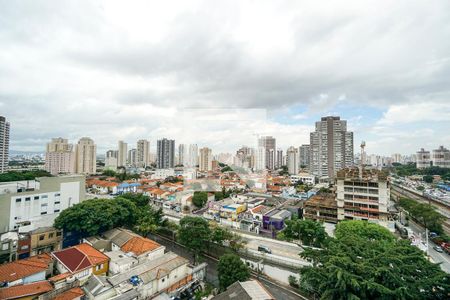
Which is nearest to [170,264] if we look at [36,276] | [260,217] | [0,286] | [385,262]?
[36,276]

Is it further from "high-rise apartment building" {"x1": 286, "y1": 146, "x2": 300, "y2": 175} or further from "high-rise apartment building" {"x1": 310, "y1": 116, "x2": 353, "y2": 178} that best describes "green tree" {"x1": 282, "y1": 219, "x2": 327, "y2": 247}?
"high-rise apartment building" {"x1": 286, "y1": 146, "x2": 300, "y2": 175}

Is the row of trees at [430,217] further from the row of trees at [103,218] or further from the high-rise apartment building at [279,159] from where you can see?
the high-rise apartment building at [279,159]

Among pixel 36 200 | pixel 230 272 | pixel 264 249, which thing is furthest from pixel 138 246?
pixel 36 200

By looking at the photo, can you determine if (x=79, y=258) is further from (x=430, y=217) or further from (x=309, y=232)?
(x=430, y=217)

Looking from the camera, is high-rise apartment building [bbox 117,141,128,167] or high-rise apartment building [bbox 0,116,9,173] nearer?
high-rise apartment building [bbox 0,116,9,173]

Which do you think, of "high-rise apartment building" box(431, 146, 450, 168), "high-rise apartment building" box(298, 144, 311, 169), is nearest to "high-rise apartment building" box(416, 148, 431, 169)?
"high-rise apartment building" box(431, 146, 450, 168)
